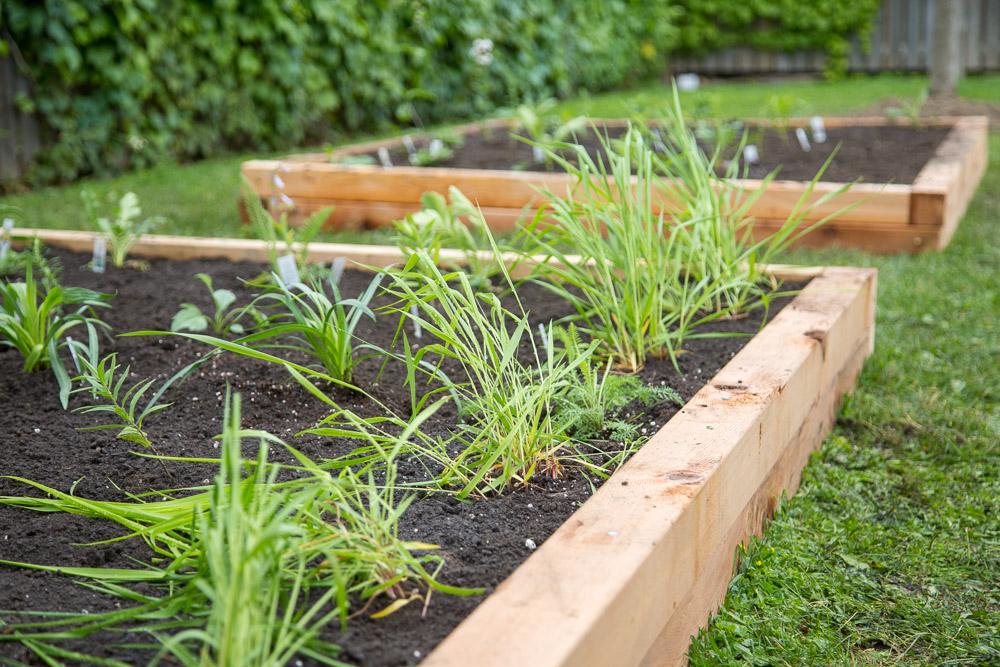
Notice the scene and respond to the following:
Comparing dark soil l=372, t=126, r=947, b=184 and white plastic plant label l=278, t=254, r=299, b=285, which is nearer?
white plastic plant label l=278, t=254, r=299, b=285

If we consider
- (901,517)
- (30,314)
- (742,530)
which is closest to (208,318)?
(30,314)

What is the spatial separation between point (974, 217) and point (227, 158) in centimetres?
441

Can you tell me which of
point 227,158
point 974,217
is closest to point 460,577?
point 974,217

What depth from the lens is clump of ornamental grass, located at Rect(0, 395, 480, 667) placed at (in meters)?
0.83

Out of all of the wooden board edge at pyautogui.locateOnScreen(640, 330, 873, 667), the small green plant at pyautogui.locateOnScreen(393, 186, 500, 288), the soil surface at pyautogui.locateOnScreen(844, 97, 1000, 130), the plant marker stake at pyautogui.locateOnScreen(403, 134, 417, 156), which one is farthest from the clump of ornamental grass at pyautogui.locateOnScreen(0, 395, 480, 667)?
the soil surface at pyautogui.locateOnScreen(844, 97, 1000, 130)

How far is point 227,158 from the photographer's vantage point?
575cm

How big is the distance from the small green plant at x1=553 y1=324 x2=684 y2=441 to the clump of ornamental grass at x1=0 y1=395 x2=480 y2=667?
0.45 meters

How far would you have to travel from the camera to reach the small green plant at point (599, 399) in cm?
146

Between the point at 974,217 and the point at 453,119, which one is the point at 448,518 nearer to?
the point at 974,217

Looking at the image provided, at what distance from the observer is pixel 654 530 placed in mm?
1028

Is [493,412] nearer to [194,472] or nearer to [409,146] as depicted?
[194,472]

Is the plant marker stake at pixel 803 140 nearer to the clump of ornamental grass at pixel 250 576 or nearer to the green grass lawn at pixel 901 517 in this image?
the green grass lawn at pixel 901 517

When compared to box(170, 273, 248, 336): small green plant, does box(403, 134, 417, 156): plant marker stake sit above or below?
below

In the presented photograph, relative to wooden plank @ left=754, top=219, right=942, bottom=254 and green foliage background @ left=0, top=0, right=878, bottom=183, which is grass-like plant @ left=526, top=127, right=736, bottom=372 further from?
green foliage background @ left=0, top=0, right=878, bottom=183
